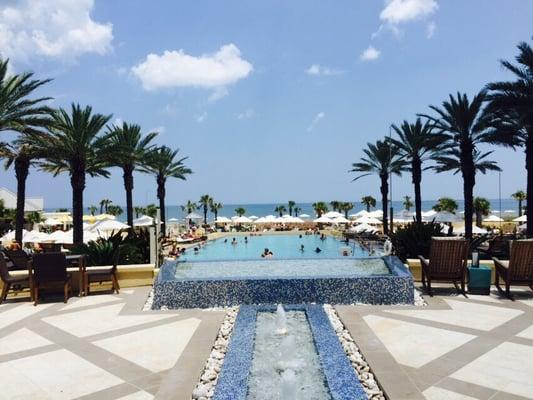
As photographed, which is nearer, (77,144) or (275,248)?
(77,144)

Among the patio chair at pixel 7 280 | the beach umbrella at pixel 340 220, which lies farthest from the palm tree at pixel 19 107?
the beach umbrella at pixel 340 220

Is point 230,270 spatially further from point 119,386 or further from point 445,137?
point 445,137

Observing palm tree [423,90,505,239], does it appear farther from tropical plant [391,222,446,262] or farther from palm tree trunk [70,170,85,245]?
palm tree trunk [70,170,85,245]

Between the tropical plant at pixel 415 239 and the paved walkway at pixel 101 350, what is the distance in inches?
293

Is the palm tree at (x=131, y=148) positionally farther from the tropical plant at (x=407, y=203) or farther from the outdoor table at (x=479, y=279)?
the tropical plant at (x=407, y=203)

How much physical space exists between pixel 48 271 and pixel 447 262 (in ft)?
27.9

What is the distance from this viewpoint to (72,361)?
563cm

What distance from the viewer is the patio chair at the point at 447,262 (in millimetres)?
9164

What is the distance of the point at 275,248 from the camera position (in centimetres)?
3148

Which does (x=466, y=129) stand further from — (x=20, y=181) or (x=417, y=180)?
(x=20, y=181)

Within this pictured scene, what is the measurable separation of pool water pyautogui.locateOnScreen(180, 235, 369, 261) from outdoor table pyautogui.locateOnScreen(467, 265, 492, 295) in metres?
15.0

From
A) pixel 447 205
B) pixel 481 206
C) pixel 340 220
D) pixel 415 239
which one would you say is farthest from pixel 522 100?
pixel 447 205

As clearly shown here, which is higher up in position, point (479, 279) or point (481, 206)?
point (481, 206)

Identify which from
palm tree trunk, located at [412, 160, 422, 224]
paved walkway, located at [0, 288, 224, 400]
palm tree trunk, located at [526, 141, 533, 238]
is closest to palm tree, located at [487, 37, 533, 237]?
palm tree trunk, located at [526, 141, 533, 238]
